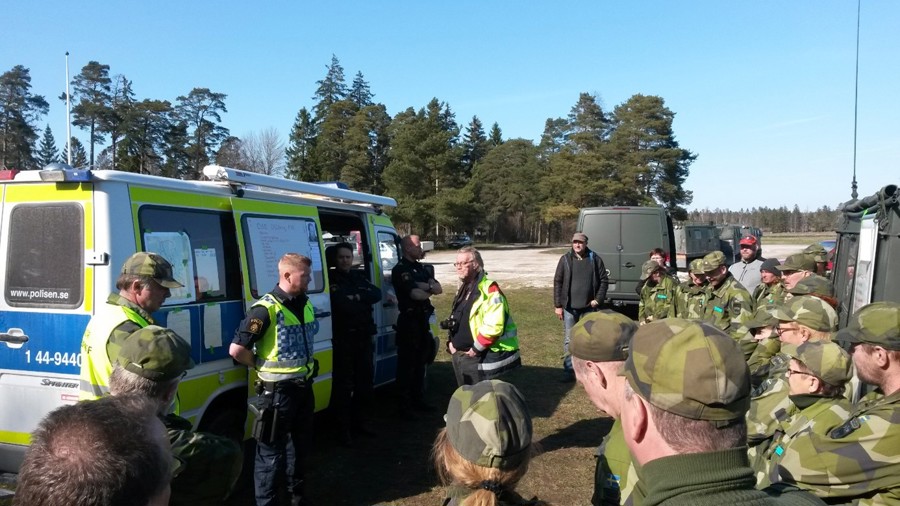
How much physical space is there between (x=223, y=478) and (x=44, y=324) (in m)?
2.66

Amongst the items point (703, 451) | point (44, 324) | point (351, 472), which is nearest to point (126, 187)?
point (44, 324)

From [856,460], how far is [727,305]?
13.3 ft

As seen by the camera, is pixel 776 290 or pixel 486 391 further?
pixel 776 290

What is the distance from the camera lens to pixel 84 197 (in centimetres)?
382

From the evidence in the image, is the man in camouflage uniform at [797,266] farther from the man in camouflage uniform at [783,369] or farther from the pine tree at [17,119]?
the pine tree at [17,119]

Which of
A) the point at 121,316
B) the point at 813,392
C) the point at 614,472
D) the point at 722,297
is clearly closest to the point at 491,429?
the point at 614,472

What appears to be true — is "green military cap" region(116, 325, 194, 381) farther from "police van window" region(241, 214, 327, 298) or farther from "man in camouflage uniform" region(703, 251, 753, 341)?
"man in camouflage uniform" region(703, 251, 753, 341)

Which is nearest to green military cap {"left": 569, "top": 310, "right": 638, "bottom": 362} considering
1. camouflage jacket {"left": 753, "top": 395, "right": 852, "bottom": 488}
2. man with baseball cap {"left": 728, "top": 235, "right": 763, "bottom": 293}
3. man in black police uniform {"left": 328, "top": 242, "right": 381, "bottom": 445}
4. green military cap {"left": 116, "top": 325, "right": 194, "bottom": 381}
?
camouflage jacket {"left": 753, "top": 395, "right": 852, "bottom": 488}

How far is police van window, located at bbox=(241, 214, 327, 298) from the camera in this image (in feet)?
15.8

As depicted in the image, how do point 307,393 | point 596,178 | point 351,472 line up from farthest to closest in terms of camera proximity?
point 596,178 < point 351,472 < point 307,393

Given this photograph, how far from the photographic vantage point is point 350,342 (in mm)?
5922

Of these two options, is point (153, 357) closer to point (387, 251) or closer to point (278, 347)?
point (278, 347)

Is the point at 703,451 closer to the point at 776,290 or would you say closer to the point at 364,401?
the point at 364,401

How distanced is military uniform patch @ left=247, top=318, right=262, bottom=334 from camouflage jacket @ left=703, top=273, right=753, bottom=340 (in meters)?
4.17
